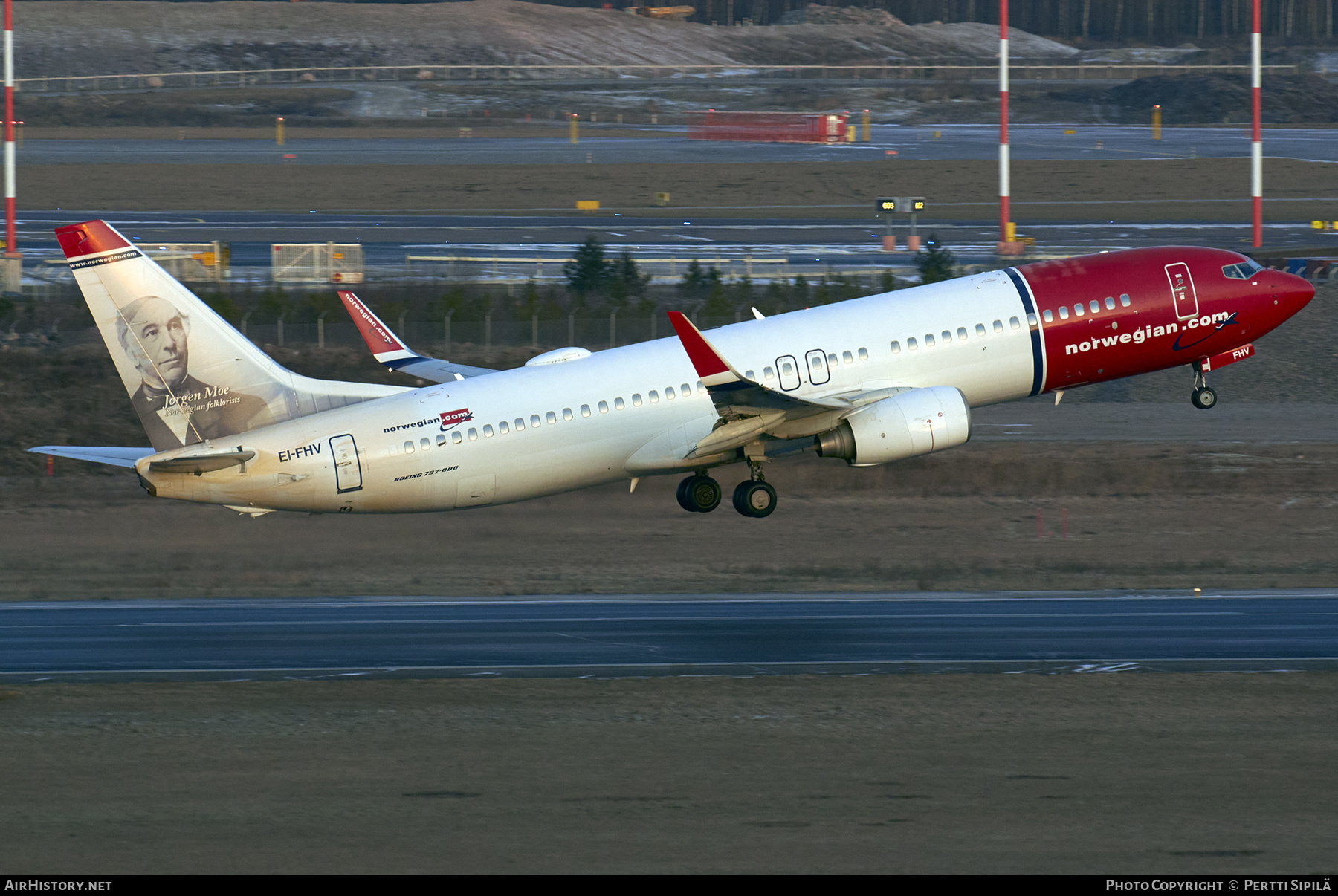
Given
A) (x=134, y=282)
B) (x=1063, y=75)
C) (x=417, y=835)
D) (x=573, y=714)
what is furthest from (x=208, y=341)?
(x=1063, y=75)

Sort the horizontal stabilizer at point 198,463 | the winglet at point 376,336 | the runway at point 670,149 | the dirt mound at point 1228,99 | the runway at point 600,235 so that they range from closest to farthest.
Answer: the horizontal stabilizer at point 198,463, the winglet at point 376,336, the runway at point 600,235, the runway at point 670,149, the dirt mound at point 1228,99

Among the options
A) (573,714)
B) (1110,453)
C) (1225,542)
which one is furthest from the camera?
(1110,453)

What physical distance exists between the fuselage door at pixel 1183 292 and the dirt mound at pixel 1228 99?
339 ft

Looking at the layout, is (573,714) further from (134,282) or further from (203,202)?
(203,202)

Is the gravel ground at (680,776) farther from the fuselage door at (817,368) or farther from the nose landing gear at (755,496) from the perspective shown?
the fuselage door at (817,368)

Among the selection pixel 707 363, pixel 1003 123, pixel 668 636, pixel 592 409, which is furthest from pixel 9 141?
pixel 668 636

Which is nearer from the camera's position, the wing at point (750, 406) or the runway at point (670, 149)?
the wing at point (750, 406)

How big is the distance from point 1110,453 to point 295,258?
39.9 m

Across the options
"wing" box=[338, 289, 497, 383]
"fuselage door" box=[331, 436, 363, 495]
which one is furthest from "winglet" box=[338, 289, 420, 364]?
"fuselage door" box=[331, 436, 363, 495]

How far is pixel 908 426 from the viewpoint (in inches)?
1603

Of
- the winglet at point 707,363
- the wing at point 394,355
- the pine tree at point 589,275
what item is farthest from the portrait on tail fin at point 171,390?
the pine tree at point 589,275

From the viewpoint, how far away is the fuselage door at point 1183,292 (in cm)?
4369

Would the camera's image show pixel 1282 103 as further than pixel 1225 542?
Yes

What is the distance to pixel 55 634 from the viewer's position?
3838 centimetres
